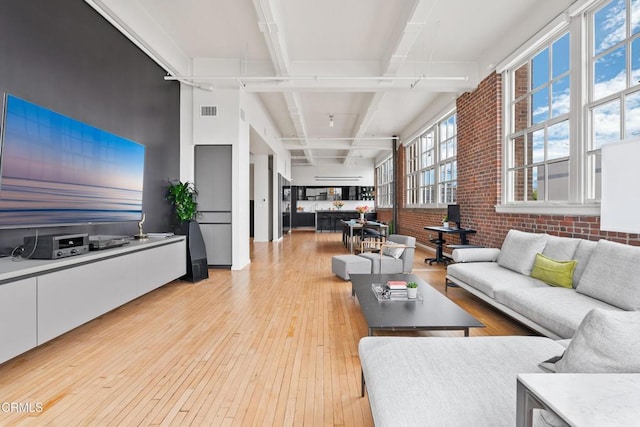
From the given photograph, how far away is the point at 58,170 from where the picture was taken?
3.08 metres

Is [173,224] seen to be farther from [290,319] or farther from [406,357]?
[406,357]

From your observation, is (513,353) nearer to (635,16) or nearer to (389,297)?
(389,297)

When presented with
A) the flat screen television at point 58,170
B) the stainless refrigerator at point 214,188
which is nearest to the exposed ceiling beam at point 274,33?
the stainless refrigerator at point 214,188

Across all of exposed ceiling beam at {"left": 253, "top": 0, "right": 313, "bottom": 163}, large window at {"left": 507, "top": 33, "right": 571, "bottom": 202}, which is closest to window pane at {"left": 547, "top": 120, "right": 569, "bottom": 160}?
large window at {"left": 507, "top": 33, "right": 571, "bottom": 202}

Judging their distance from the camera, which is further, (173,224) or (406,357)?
(173,224)

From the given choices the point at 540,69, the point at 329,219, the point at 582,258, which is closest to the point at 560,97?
the point at 540,69

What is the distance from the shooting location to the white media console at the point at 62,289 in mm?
2238

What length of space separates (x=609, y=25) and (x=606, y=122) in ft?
3.35

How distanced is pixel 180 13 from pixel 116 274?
349 cm

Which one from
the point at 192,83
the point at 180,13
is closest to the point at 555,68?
the point at 180,13

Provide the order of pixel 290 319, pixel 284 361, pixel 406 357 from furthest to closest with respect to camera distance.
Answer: pixel 290 319, pixel 284 361, pixel 406 357

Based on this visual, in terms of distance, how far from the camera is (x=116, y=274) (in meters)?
3.35

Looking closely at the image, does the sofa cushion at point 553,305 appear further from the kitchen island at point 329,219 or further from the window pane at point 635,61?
the kitchen island at point 329,219

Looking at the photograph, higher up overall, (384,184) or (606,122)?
(384,184)
